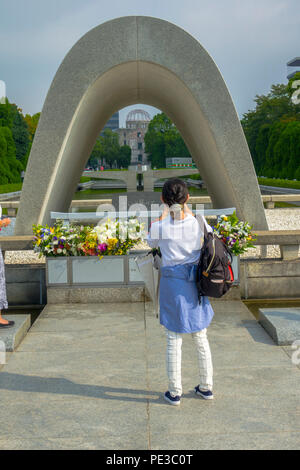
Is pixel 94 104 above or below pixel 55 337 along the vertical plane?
above

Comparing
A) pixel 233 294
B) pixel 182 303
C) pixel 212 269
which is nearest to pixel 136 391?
pixel 182 303

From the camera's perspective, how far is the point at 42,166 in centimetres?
857

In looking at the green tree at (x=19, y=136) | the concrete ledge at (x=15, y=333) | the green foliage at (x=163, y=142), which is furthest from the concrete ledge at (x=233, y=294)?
the green foliage at (x=163, y=142)

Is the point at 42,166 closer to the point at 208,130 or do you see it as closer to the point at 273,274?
the point at 208,130

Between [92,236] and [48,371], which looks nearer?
[48,371]

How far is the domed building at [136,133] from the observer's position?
143375 millimetres

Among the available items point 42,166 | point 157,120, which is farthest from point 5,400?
point 157,120

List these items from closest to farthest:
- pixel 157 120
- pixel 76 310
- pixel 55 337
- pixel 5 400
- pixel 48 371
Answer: pixel 5 400
pixel 48 371
pixel 55 337
pixel 76 310
pixel 157 120

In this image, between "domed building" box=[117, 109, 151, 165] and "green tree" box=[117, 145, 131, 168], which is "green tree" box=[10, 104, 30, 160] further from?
"domed building" box=[117, 109, 151, 165]

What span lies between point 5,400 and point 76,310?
2.85 m

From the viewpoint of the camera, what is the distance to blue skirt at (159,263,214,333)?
3930 mm

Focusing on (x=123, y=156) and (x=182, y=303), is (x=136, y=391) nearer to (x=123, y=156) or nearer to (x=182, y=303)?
(x=182, y=303)

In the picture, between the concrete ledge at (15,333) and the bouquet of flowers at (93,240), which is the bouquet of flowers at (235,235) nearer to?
the bouquet of flowers at (93,240)
